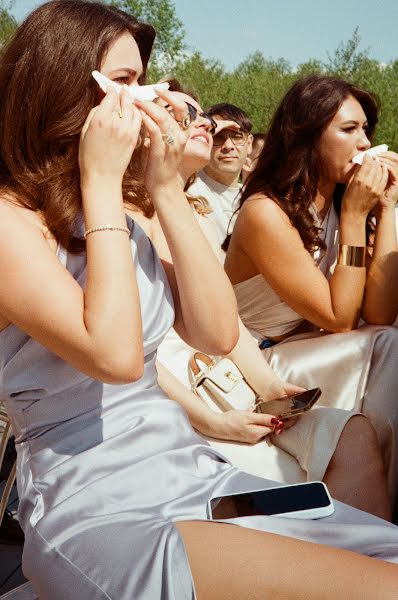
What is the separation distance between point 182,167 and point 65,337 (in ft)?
3.06

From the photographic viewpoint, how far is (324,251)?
343cm

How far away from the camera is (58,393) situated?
5.86ft

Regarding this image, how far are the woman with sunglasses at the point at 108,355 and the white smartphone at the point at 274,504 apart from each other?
36 millimetres

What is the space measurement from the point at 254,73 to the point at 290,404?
128 feet

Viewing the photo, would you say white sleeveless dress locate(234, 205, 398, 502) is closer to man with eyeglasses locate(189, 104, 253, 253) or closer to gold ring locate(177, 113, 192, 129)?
gold ring locate(177, 113, 192, 129)

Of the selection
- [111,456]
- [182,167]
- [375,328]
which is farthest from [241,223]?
[111,456]

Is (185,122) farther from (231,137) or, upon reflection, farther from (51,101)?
(231,137)

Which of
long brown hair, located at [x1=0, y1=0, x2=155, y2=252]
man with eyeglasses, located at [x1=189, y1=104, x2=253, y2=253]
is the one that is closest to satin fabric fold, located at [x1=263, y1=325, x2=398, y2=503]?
long brown hair, located at [x1=0, y1=0, x2=155, y2=252]

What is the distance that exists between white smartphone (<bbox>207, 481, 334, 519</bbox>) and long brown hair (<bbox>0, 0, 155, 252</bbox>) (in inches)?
25.4

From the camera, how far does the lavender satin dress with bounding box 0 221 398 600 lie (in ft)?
4.85

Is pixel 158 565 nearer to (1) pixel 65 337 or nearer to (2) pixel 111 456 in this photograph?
(2) pixel 111 456

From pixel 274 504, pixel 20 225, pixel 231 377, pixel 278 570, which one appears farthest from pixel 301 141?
pixel 278 570

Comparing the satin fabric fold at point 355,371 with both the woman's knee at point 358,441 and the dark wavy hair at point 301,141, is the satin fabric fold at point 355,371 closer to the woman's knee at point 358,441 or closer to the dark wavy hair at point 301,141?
the woman's knee at point 358,441

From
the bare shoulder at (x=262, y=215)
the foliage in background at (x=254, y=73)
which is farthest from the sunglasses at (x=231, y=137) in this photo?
the foliage in background at (x=254, y=73)
